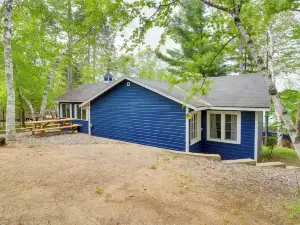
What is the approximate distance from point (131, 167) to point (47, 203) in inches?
103

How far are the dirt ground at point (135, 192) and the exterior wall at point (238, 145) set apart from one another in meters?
2.40

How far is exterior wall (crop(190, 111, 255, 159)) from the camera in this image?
28.3 ft

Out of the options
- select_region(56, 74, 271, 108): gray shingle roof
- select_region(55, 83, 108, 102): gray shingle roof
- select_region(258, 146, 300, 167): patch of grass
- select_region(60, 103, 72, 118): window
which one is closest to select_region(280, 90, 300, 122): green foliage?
select_region(56, 74, 271, 108): gray shingle roof

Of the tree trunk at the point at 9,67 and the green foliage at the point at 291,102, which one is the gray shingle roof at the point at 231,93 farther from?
the tree trunk at the point at 9,67

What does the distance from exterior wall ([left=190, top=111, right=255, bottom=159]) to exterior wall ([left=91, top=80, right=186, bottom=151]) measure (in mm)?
1247

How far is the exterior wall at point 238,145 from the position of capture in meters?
8.62

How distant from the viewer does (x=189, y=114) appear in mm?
7480

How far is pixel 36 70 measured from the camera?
1467cm

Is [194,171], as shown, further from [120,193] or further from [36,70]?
[36,70]

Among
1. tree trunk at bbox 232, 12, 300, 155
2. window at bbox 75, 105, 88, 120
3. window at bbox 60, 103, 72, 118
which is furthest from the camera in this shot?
window at bbox 60, 103, 72, 118

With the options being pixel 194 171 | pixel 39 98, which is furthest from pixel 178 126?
pixel 39 98

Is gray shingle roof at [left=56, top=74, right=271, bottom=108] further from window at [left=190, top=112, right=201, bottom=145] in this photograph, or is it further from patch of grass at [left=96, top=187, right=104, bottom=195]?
patch of grass at [left=96, top=187, right=104, bottom=195]

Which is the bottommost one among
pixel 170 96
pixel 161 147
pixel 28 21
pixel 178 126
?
pixel 161 147

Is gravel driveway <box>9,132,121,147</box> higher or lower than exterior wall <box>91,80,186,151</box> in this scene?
lower
